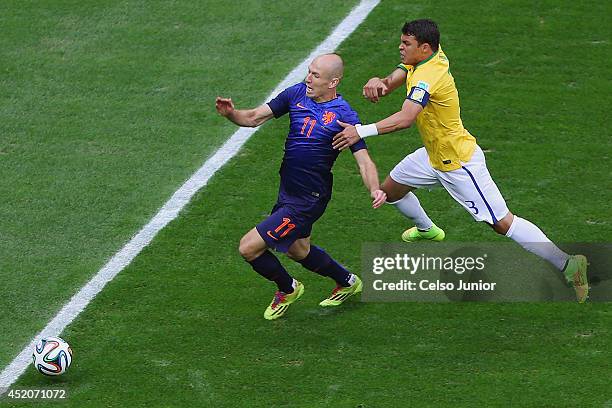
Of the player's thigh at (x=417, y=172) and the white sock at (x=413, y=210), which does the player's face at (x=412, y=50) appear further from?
the white sock at (x=413, y=210)

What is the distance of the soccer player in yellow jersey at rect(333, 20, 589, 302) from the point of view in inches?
380

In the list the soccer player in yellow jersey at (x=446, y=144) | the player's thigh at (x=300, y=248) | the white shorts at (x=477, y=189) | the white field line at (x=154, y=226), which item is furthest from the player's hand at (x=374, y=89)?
the white field line at (x=154, y=226)

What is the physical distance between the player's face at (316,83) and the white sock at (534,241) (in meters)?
2.00

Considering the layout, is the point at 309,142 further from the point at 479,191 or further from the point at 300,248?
the point at 479,191

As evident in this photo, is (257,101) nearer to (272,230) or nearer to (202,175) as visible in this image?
(202,175)

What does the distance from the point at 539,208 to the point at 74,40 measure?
6.35 m

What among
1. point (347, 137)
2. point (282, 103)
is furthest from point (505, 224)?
point (282, 103)

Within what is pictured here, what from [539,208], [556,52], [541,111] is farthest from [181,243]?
[556,52]

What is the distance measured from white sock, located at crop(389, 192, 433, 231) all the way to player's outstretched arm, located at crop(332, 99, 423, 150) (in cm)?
159

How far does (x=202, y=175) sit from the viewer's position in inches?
481

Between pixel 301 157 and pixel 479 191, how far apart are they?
156 cm

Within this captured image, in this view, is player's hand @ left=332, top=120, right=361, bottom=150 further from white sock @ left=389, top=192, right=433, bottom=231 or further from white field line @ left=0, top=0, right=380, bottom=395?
white field line @ left=0, top=0, right=380, bottom=395

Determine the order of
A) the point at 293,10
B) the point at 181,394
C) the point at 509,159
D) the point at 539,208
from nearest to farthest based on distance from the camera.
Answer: the point at 181,394
the point at 539,208
the point at 509,159
the point at 293,10

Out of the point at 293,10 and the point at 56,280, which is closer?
the point at 56,280
